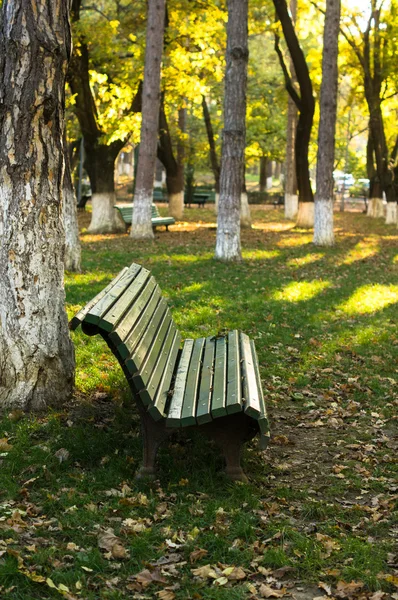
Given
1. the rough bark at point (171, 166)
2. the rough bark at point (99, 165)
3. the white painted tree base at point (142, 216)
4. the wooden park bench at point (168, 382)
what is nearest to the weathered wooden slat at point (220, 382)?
the wooden park bench at point (168, 382)

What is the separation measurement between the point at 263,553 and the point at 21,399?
2.39 m

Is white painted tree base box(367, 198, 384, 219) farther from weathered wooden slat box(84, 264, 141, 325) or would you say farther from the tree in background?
weathered wooden slat box(84, 264, 141, 325)

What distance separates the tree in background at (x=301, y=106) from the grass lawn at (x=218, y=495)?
1379cm

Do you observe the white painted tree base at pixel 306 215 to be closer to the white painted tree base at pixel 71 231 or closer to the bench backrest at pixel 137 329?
the white painted tree base at pixel 71 231

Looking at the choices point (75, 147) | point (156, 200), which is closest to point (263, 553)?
point (75, 147)

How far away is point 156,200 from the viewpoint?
36.6 meters

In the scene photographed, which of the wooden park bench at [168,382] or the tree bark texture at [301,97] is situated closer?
the wooden park bench at [168,382]

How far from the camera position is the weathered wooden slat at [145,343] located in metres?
4.49

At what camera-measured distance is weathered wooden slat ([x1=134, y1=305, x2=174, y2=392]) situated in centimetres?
451

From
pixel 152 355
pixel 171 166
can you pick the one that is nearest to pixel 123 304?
pixel 152 355

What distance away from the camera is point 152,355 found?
509 centimetres

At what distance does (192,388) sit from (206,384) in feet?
0.36

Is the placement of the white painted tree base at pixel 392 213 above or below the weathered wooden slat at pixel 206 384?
above

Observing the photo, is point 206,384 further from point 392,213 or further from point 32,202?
point 392,213
